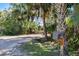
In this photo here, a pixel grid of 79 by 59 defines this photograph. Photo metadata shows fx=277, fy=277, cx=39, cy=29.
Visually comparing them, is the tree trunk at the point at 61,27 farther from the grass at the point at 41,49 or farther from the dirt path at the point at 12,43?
the dirt path at the point at 12,43

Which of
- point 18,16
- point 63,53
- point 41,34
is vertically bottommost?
point 63,53

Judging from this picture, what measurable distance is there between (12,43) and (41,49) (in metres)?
0.24

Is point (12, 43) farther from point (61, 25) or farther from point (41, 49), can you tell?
point (61, 25)

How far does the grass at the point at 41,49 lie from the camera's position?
225 cm

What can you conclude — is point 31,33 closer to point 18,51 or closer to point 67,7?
point 18,51

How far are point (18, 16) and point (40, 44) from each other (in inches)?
11.4

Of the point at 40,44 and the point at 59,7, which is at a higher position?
the point at 59,7

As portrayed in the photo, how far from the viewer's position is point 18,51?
→ 7.39 feet

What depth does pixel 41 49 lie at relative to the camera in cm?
225

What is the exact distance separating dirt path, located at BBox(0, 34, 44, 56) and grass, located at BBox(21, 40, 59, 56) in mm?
48

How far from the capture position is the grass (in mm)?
2250

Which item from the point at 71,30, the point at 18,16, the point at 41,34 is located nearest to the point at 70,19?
the point at 71,30

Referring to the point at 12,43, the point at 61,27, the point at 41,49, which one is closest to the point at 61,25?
the point at 61,27

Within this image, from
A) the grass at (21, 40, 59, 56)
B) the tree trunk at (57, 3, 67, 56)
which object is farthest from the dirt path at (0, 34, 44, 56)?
the tree trunk at (57, 3, 67, 56)
